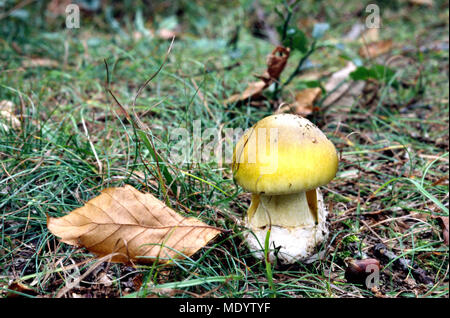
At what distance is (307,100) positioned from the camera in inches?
132

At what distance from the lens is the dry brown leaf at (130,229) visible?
1.71m

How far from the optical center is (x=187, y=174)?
2.20 meters

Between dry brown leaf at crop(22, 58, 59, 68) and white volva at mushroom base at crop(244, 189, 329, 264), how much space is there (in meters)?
3.31

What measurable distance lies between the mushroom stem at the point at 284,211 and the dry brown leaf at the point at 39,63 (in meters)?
3.27

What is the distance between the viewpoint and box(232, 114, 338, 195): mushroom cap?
5.61ft

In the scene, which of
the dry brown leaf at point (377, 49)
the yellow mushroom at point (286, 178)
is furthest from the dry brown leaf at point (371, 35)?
the yellow mushroom at point (286, 178)

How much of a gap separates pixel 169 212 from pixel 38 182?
0.99m

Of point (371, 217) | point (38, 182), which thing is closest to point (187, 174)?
point (38, 182)

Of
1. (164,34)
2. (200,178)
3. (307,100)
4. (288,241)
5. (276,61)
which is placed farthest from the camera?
(164,34)

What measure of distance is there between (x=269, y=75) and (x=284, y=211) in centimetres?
159

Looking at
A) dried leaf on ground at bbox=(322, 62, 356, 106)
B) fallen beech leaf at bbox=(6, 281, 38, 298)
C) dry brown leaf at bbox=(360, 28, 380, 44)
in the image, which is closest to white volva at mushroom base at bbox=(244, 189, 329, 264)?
fallen beech leaf at bbox=(6, 281, 38, 298)

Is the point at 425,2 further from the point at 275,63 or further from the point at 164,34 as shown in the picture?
the point at 275,63

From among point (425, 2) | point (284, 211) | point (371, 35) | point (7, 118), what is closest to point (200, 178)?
point (284, 211)

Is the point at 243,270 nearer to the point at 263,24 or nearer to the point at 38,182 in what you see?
the point at 38,182
